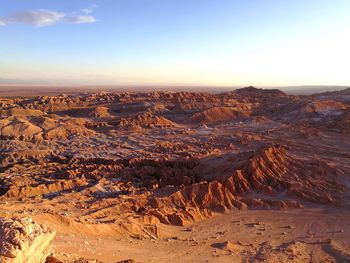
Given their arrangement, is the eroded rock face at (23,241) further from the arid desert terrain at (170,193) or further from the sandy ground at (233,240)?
the sandy ground at (233,240)

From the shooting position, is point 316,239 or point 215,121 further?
point 215,121

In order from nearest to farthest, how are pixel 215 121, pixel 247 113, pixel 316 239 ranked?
1. pixel 316 239
2. pixel 215 121
3. pixel 247 113

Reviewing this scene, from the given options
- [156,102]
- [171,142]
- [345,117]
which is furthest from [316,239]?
[156,102]

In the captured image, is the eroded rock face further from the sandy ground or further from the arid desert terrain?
the sandy ground

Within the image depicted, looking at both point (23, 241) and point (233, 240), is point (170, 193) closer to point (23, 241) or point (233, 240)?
point (233, 240)

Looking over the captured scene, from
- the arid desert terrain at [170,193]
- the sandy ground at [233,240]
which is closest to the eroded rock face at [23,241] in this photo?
the arid desert terrain at [170,193]

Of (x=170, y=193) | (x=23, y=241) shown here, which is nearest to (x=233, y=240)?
(x=170, y=193)

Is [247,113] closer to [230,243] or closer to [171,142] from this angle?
[171,142]
